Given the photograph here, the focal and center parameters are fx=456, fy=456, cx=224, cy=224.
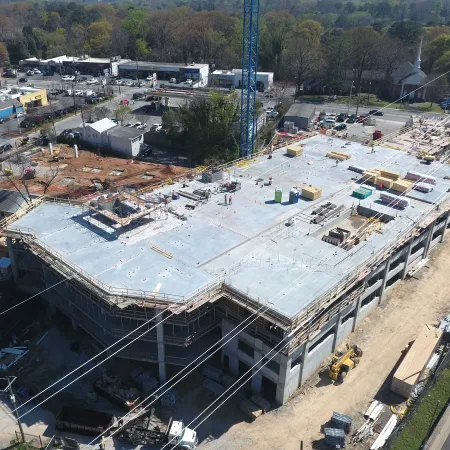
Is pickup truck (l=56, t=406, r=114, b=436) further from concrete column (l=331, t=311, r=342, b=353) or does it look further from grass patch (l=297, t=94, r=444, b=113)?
grass patch (l=297, t=94, r=444, b=113)

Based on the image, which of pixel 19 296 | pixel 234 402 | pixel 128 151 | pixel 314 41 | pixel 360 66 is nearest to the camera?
pixel 234 402

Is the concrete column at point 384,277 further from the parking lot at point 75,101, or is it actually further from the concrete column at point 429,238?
→ the parking lot at point 75,101

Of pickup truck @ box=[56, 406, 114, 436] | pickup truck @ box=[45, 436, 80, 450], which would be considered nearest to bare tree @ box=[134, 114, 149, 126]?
pickup truck @ box=[56, 406, 114, 436]

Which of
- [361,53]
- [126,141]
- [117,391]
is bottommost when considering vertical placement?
[117,391]

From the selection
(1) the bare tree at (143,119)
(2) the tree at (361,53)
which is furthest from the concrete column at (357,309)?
(2) the tree at (361,53)

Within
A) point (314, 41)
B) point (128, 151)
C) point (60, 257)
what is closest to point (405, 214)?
point (60, 257)

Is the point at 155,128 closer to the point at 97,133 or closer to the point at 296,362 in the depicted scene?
the point at 97,133

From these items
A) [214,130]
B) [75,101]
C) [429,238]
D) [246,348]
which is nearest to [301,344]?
[246,348]

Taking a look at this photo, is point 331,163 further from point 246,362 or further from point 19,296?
point 19,296
